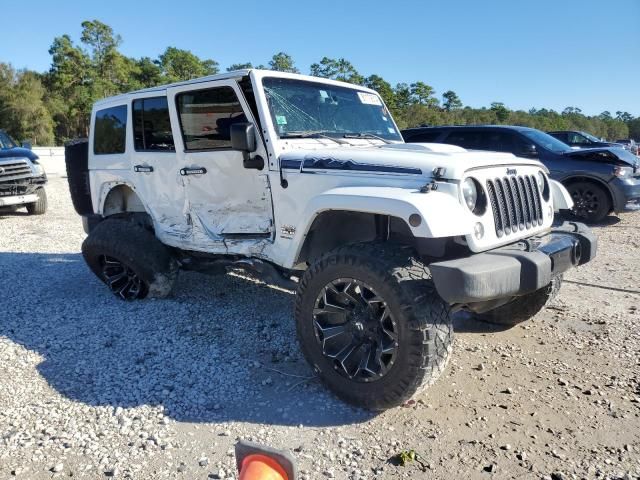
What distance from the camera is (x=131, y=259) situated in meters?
4.73

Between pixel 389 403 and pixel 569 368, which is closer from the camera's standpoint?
pixel 389 403

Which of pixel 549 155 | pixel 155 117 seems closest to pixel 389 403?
pixel 155 117

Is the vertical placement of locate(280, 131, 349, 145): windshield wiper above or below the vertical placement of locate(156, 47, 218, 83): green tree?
below

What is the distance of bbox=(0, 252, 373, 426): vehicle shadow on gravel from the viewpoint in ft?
10.5

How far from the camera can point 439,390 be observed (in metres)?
3.37

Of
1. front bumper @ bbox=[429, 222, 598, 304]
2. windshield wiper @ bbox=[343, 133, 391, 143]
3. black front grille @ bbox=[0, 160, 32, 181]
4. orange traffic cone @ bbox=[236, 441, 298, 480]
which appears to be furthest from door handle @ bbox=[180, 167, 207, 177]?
black front grille @ bbox=[0, 160, 32, 181]

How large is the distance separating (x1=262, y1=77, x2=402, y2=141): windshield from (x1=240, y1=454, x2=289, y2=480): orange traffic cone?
2.81 metres

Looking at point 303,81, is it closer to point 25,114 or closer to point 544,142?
point 544,142

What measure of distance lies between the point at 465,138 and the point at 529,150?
116 cm

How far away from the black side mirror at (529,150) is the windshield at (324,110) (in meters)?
5.28

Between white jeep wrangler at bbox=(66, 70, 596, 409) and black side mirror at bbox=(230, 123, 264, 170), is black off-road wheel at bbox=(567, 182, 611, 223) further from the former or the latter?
black side mirror at bbox=(230, 123, 264, 170)

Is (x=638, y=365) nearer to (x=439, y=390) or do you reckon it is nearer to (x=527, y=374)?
(x=527, y=374)

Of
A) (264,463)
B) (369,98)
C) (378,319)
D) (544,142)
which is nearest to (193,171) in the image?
(369,98)

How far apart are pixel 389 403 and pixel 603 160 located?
791cm
